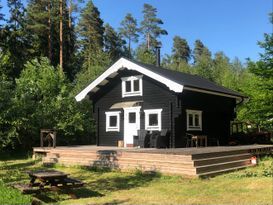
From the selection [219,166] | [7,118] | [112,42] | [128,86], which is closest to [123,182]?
[219,166]

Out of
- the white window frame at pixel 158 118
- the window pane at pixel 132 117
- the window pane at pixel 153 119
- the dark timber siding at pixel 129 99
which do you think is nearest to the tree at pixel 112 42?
the dark timber siding at pixel 129 99

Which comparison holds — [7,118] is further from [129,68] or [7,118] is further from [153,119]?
[153,119]

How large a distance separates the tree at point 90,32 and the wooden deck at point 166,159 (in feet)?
103

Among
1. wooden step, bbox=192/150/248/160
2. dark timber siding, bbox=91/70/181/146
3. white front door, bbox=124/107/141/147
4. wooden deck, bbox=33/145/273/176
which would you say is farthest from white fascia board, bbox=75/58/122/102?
wooden step, bbox=192/150/248/160

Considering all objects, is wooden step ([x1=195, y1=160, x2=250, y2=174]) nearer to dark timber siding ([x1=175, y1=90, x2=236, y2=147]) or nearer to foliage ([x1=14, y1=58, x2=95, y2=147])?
dark timber siding ([x1=175, y1=90, x2=236, y2=147])

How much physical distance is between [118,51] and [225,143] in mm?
37388

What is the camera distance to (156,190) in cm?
1115

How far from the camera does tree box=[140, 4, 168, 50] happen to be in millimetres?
59963

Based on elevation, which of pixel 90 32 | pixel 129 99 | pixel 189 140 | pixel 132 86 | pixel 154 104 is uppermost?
pixel 90 32

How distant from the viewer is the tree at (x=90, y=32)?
48844 mm

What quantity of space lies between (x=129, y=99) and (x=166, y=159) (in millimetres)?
7609

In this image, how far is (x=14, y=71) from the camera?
117 feet

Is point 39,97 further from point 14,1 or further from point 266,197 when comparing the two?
point 14,1

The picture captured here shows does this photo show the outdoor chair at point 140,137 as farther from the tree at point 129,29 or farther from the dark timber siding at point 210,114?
the tree at point 129,29
